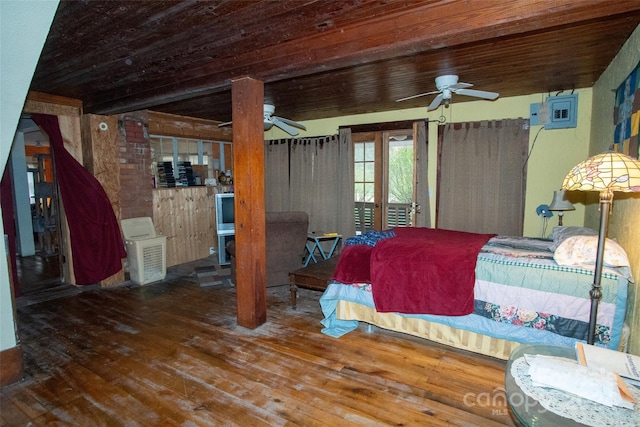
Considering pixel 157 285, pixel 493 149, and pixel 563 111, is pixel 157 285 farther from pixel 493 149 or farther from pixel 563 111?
pixel 563 111

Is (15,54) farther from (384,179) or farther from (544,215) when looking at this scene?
(544,215)

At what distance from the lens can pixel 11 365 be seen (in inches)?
91.4

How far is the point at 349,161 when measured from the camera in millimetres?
5590

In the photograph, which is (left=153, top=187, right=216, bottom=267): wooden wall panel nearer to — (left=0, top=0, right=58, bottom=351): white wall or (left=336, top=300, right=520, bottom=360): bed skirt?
(left=0, top=0, right=58, bottom=351): white wall

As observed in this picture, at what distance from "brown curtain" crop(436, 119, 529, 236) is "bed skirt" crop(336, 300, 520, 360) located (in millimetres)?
2294

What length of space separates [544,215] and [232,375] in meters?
4.02

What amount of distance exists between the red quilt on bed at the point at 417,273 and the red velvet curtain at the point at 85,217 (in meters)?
3.20

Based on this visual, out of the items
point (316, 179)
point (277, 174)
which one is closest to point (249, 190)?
point (316, 179)

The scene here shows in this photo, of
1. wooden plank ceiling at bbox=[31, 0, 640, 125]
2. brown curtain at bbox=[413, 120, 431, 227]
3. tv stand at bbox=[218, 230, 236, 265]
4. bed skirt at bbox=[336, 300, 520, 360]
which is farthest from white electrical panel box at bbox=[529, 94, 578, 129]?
tv stand at bbox=[218, 230, 236, 265]

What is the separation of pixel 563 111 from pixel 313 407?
4.20 m

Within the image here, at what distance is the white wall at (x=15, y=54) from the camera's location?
5.94 ft

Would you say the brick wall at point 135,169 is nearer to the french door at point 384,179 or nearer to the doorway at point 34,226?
the doorway at point 34,226

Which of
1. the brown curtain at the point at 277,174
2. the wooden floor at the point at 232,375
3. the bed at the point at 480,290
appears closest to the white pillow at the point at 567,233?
the bed at the point at 480,290

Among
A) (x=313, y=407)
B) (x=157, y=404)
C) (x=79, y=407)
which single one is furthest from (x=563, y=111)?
(x=79, y=407)
